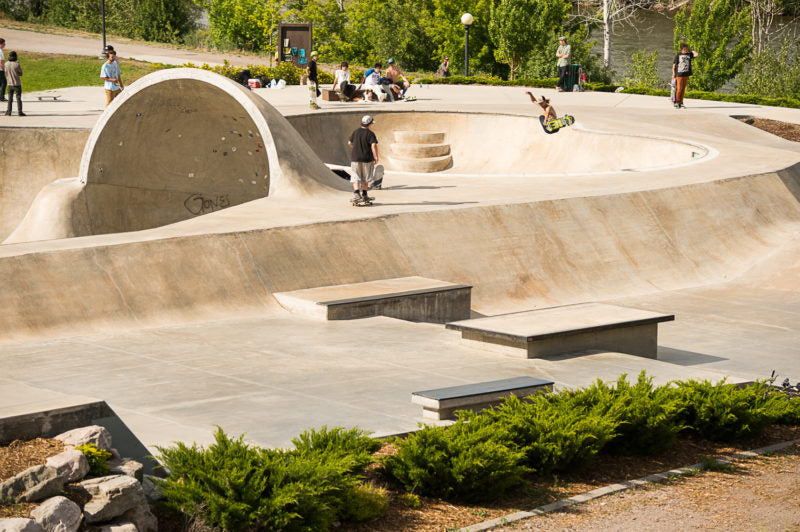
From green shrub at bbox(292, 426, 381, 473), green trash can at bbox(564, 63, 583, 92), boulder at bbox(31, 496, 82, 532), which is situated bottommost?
green shrub at bbox(292, 426, 381, 473)

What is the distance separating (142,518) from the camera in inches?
248

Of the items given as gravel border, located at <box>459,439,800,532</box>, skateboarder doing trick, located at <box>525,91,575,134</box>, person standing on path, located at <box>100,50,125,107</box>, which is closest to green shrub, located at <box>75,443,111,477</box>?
gravel border, located at <box>459,439,800,532</box>

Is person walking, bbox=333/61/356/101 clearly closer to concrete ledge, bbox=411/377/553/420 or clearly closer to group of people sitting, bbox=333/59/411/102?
group of people sitting, bbox=333/59/411/102

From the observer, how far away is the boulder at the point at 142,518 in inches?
247

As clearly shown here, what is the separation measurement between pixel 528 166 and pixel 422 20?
35304mm

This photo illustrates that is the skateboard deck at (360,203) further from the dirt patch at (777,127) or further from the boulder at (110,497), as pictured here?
the dirt patch at (777,127)

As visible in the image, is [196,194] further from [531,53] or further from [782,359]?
[531,53]

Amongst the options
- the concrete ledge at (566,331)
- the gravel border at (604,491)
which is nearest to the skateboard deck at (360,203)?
the concrete ledge at (566,331)

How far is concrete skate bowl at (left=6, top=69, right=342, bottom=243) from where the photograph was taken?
19.4 m

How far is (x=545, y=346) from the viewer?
1185cm

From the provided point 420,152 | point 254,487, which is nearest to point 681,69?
point 420,152

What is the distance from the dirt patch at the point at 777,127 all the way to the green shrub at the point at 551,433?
22.9 meters

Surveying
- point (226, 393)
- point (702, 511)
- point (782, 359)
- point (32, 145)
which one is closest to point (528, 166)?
point (32, 145)

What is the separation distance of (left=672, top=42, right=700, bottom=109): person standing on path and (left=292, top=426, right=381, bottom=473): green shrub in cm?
2440
